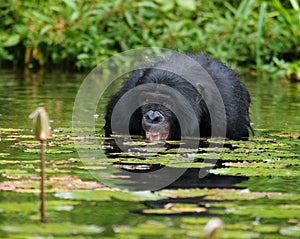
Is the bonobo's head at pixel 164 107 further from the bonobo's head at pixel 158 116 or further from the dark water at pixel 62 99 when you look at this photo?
the dark water at pixel 62 99

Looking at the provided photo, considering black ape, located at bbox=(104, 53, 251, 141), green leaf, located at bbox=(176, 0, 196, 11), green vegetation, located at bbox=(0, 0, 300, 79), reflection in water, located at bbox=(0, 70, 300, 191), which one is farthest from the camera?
green leaf, located at bbox=(176, 0, 196, 11)

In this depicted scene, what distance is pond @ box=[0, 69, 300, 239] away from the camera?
11.1 feet

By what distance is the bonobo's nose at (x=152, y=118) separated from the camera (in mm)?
6270

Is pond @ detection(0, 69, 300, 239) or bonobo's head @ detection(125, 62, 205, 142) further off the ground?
bonobo's head @ detection(125, 62, 205, 142)

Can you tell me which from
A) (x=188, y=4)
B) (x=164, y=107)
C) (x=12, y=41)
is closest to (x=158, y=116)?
(x=164, y=107)

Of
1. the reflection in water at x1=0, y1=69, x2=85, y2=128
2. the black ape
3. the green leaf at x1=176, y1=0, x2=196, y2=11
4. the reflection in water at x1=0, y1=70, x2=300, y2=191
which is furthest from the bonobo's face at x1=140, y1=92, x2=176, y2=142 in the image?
the green leaf at x1=176, y1=0, x2=196, y2=11

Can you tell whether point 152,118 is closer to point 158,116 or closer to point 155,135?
point 158,116

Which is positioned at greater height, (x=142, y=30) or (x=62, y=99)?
(x=142, y=30)

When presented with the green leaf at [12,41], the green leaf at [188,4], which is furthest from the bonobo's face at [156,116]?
the green leaf at [12,41]

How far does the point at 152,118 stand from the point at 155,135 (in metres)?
0.16

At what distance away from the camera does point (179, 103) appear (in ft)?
21.1

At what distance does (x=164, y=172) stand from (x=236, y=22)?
10.0m

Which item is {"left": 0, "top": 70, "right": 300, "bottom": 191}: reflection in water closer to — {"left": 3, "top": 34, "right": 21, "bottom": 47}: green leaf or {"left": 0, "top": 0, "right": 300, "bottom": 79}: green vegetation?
{"left": 0, "top": 0, "right": 300, "bottom": 79}: green vegetation

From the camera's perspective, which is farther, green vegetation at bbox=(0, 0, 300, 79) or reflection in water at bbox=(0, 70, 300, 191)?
green vegetation at bbox=(0, 0, 300, 79)
